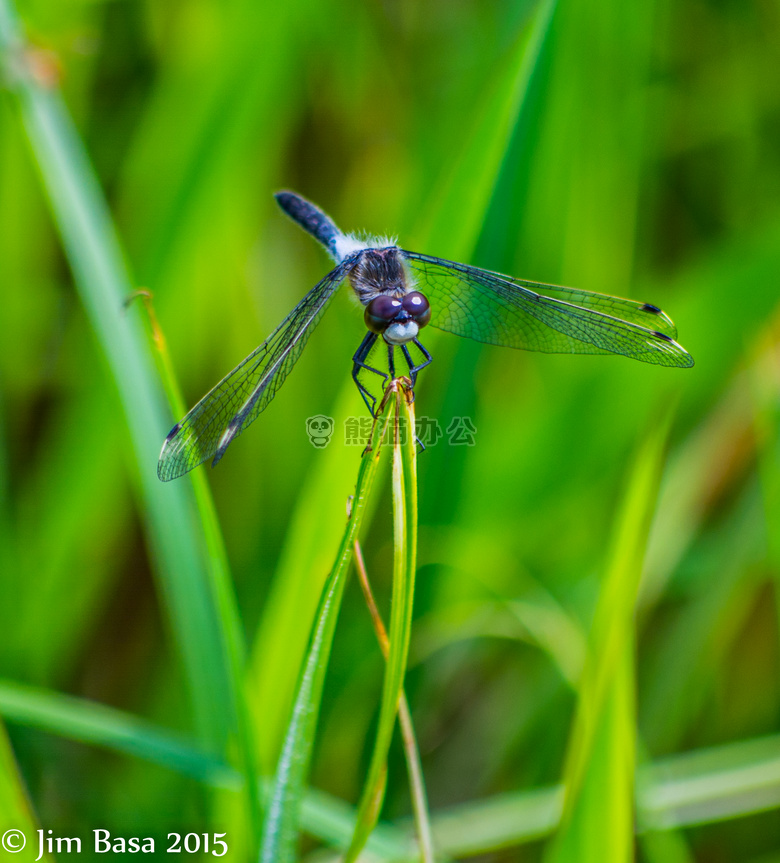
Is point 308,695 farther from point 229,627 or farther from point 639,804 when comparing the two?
point 639,804

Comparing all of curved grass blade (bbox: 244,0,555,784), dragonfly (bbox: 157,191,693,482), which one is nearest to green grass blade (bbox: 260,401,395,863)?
curved grass blade (bbox: 244,0,555,784)

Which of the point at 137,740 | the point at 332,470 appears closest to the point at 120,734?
the point at 137,740

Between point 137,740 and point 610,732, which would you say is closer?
point 610,732

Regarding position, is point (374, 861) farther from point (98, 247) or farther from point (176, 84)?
point (176, 84)

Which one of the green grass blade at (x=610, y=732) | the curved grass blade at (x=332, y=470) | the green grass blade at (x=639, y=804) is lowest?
the green grass blade at (x=639, y=804)

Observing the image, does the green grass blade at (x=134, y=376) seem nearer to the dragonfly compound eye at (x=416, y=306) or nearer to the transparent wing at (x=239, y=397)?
the transparent wing at (x=239, y=397)

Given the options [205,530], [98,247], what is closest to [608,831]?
[205,530]

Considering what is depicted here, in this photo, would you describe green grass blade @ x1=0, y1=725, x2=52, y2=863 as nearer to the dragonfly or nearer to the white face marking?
the dragonfly

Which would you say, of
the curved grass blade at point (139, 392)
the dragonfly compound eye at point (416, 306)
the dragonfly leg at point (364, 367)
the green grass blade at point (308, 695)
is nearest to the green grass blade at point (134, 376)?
the curved grass blade at point (139, 392)
